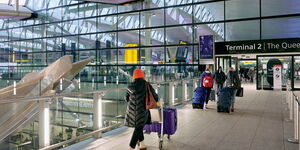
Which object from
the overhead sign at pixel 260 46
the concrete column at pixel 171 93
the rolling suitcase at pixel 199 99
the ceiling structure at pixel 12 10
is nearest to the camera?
the rolling suitcase at pixel 199 99

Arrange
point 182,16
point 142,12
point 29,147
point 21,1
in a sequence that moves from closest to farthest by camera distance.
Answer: point 29,147 → point 182,16 → point 142,12 → point 21,1

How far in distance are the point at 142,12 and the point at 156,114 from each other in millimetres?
13792

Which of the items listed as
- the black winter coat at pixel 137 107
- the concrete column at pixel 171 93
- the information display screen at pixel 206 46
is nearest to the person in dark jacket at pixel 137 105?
the black winter coat at pixel 137 107

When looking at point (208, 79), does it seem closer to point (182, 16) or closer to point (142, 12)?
point (182, 16)

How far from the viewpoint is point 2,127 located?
5.36 meters

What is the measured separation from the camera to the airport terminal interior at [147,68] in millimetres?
4891

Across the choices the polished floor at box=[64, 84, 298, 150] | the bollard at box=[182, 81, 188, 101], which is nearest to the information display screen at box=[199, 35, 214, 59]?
the bollard at box=[182, 81, 188, 101]

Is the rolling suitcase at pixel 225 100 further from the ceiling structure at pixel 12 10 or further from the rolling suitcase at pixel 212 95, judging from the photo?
the ceiling structure at pixel 12 10

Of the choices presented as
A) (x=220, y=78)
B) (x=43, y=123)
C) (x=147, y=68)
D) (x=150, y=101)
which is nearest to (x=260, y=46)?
(x=220, y=78)

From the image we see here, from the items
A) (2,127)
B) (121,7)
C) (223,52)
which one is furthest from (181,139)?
(121,7)

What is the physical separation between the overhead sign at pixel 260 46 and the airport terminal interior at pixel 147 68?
0.04 m

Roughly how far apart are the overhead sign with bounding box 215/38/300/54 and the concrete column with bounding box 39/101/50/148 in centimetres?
996

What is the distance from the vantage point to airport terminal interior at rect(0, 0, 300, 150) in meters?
4.89

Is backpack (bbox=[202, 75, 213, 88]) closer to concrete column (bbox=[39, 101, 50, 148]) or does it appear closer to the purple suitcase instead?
the purple suitcase
